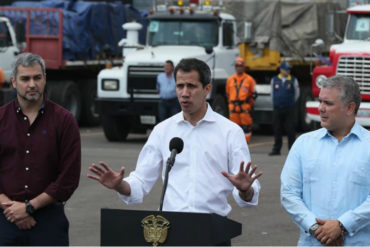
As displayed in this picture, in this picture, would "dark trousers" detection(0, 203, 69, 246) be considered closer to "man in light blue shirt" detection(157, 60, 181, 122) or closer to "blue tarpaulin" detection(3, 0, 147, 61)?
"man in light blue shirt" detection(157, 60, 181, 122)

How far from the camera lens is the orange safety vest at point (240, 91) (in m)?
19.6

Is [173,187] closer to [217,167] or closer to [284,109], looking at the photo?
[217,167]

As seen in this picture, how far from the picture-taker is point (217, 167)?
543cm

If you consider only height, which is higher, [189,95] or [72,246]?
[189,95]

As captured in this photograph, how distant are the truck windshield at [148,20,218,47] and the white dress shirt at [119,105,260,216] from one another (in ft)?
51.0

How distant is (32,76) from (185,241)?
1.66 meters

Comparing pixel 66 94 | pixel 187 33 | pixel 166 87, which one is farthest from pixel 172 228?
pixel 66 94

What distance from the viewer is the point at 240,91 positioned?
1958 centimetres

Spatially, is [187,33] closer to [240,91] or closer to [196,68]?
[240,91]

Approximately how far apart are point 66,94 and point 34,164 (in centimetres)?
1838

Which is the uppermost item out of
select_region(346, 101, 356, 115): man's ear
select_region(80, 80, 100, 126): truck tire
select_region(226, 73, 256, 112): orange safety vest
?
select_region(346, 101, 356, 115): man's ear

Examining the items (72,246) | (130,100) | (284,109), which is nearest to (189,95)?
(72,246)

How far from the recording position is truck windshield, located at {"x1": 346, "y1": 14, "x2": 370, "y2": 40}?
1830 centimetres

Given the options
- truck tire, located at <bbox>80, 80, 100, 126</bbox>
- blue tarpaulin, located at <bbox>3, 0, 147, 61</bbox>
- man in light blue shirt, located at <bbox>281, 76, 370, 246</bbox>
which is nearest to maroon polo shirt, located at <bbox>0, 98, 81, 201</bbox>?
man in light blue shirt, located at <bbox>281, 76, 370, 246</bbox>
